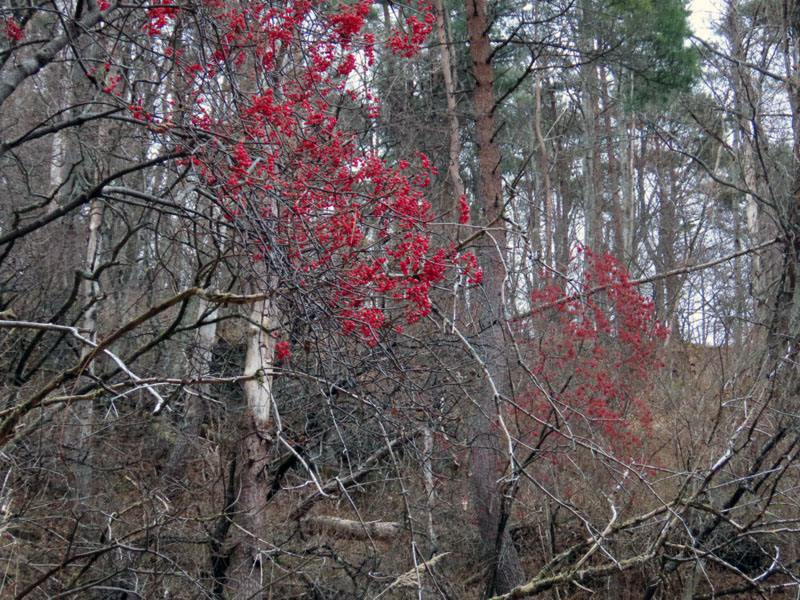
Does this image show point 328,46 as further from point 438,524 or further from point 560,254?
point 560,254

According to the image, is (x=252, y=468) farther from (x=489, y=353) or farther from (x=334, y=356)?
(x=489, y=353)

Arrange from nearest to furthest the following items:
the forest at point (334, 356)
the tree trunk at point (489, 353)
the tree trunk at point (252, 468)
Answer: the forest at point (334, 356) → the tree trunk at point (252, 468) → the tree trunk at point (489, 353)

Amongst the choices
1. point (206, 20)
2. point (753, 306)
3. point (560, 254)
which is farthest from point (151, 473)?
point (560, 254)

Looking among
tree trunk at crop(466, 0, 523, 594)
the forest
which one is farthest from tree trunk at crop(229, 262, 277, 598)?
tree trunk at crop(466, 0, 523, 594)

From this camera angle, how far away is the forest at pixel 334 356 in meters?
3.82

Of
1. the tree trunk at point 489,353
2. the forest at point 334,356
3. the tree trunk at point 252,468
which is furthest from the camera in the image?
the tree trunk at point 489,353

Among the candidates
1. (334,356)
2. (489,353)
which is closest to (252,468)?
(334,356)

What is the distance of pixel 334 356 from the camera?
3.59 metres

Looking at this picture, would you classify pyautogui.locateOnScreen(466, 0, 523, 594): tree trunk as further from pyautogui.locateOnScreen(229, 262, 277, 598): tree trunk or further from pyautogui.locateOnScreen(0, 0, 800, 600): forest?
pyautogui.locateOnScreen(229, 262, 277, 598): tree trunk

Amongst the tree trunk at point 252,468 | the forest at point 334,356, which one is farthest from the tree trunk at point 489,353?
the tree trunk at point 252,468

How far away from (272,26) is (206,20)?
0.58 meters

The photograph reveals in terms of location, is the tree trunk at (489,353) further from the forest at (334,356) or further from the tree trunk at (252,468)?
the tree trunk at (252,468)

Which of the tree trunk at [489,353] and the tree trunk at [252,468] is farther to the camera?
the tree trunk at [489,353]

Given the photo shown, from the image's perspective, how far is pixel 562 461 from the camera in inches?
319
